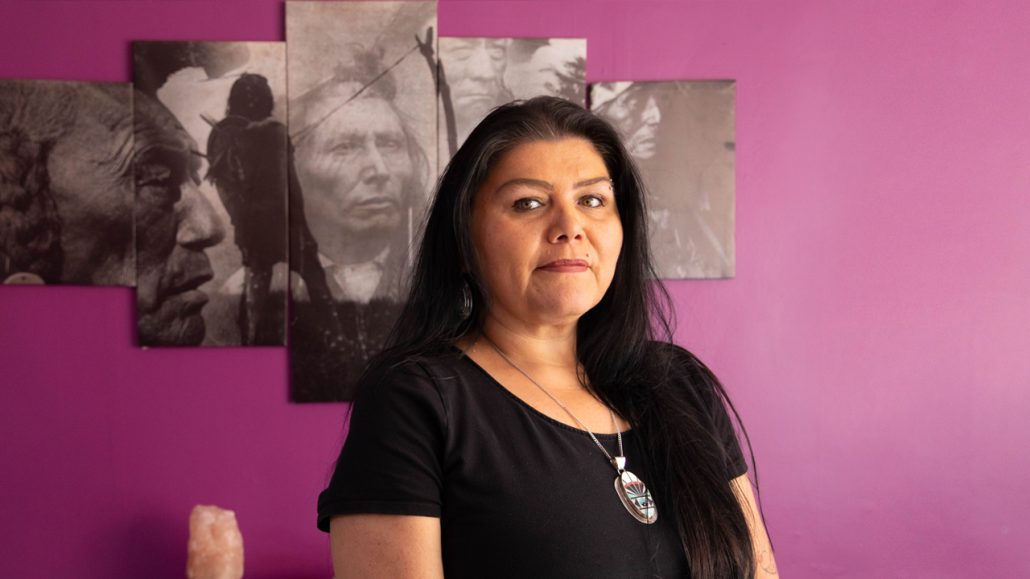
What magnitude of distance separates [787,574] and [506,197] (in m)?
1.95

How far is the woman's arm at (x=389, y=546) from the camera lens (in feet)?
3.23

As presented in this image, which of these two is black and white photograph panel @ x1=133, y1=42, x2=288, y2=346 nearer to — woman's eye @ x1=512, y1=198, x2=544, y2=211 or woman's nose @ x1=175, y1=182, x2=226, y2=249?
woman's nose @ x1=175, y1=182, x2=226, y2=249

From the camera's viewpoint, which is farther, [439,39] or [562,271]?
[439,39]

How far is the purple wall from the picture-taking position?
258 centimetres

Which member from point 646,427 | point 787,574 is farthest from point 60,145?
point 787,574

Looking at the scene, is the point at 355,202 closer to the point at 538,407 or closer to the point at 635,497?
the point at 538,407

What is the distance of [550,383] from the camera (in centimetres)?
121

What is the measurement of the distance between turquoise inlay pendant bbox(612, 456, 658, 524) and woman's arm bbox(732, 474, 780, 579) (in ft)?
0.65

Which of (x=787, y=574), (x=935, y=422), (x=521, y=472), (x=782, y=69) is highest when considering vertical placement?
(x=782, y=69)

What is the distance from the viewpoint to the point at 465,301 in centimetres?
125

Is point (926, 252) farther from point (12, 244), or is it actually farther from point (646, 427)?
point (12, 244)

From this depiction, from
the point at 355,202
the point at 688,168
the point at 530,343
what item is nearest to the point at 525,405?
the point at 530,343

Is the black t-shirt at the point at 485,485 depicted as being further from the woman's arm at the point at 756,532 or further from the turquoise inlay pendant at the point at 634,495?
the woman's arm at the point at 756,532

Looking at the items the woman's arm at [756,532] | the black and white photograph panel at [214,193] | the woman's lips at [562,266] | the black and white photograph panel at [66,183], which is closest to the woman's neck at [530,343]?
the woman's lips at [562,266]
